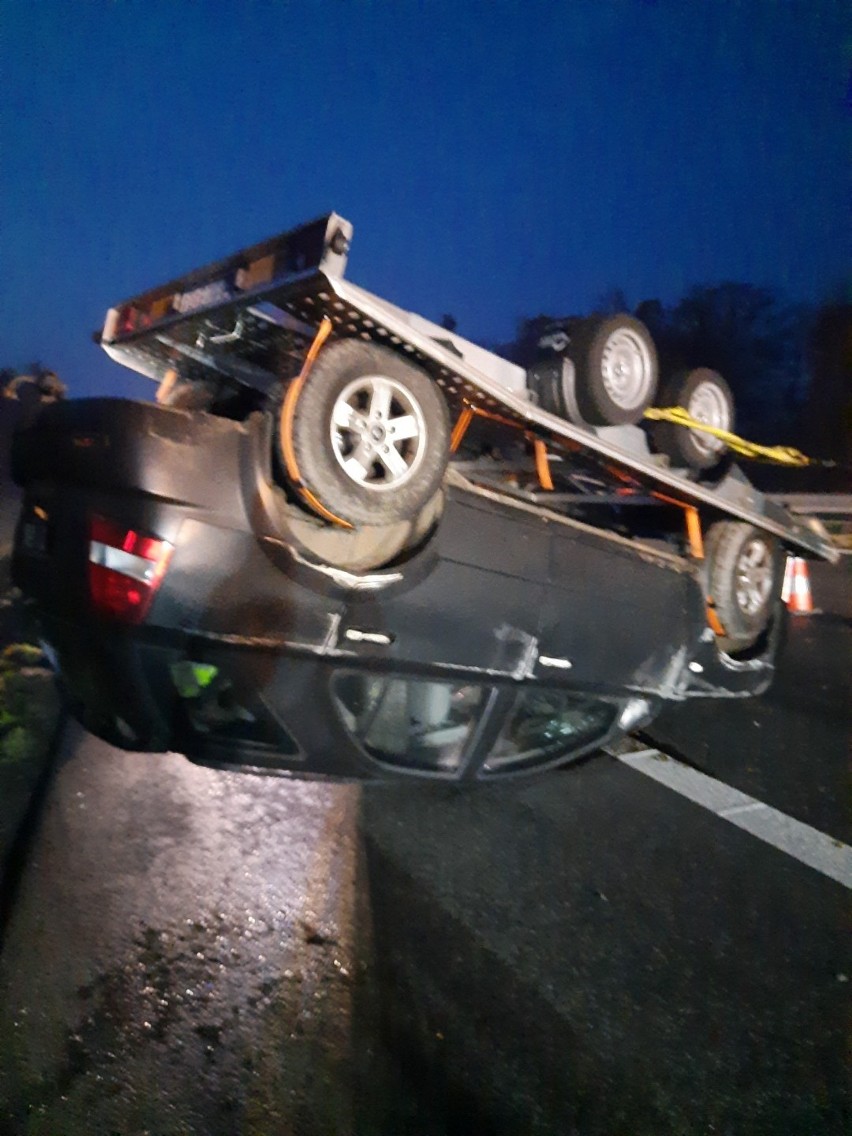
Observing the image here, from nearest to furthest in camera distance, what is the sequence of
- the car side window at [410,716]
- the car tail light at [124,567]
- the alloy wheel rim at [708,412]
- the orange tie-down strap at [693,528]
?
the car tail light at [124,567] < the car side window at [410,716] < the alloy wheel rim at [708,412] < the orange tie-down strap at [693,528]

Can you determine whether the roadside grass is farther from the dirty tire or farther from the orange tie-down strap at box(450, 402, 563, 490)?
the orange tie-down strap at box(450, 402, 563, 490)

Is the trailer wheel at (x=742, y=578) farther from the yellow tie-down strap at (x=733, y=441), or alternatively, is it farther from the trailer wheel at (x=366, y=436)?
the trailer wheel at (x=366, y=436)

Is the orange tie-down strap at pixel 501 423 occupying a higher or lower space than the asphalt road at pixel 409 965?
higher

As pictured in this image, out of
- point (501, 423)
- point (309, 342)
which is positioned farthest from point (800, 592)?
point (309, 342)

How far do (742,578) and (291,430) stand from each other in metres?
3.76

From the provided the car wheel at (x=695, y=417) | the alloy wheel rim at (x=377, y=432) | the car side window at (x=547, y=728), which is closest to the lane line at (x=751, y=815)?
the car side window at (x=547, y=728)

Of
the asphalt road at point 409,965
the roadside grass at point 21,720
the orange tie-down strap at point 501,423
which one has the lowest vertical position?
the roadside grass at point 21,720

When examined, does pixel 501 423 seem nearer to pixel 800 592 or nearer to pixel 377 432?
pixel 377 432

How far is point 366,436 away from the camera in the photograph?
2.82m

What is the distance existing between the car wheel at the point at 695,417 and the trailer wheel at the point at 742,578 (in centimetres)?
64

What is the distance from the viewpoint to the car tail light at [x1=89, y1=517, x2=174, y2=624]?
255cm

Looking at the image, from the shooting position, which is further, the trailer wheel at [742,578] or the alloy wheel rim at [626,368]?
the trailer wheel at [742,578]

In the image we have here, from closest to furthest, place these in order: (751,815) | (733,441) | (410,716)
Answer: (410,716), (751,815), (733,441)

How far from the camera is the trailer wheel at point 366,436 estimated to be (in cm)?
266
